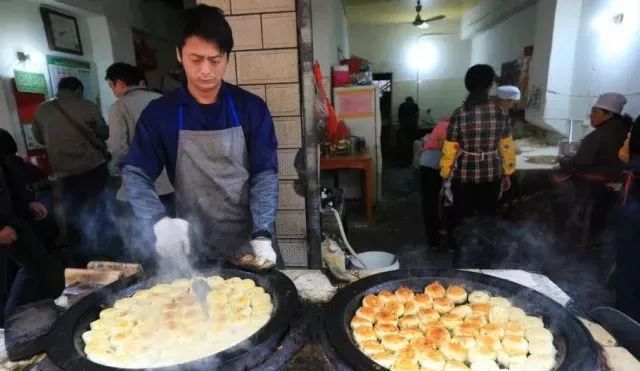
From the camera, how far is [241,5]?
2742 mm

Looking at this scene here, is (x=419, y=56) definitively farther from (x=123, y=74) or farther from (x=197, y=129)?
(x=197, y=129)

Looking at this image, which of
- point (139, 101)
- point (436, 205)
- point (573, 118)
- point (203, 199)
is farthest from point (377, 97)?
point (203, 199)

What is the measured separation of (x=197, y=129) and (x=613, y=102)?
4.64 m

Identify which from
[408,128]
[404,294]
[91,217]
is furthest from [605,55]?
[91,217]

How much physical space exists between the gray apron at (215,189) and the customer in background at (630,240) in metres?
3.09

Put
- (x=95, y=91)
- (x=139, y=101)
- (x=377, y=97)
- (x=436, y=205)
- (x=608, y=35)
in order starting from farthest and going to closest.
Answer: (x=377, y=97) < (x=95, y=91) < (x=608, y=35) < (x=436, y=205) < (x=139, y=101)

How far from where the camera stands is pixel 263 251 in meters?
1.82

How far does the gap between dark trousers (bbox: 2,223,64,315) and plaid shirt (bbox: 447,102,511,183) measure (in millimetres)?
3899

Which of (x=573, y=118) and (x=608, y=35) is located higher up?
(x=608, y=35)

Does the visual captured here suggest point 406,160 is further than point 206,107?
Yes

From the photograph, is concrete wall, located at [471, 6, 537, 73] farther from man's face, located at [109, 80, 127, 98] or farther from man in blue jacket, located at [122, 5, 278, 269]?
man in blue jacket, located at [122, 5, 278, 269]

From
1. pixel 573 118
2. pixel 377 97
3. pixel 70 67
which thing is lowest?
pixel 573 118

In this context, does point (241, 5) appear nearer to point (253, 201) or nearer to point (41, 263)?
point (253, 201)

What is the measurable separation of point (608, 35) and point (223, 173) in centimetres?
630
